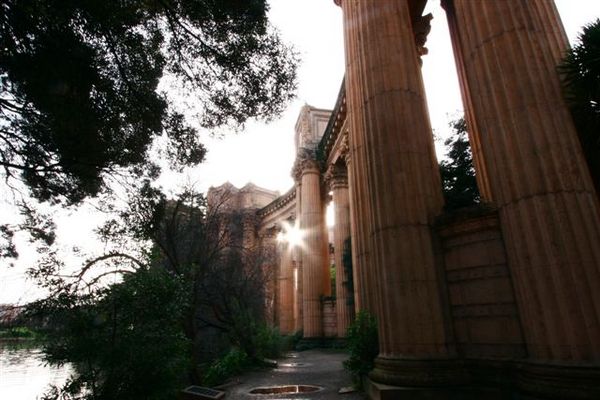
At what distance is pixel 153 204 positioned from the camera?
39.9 ft

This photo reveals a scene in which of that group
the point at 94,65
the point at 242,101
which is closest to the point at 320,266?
the point at 242,101

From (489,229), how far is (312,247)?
20.0 meters

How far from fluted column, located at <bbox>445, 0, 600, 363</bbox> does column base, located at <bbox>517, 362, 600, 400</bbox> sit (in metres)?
0.17

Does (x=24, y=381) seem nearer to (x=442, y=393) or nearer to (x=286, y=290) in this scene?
Result: (x=442, y=393)

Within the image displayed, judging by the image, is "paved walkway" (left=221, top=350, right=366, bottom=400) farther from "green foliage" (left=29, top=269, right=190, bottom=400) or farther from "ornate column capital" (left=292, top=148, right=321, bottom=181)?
"ornate column capital" (left=292, top=148, right=321, bottom=181)

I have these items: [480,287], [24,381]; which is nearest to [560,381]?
[480,287]

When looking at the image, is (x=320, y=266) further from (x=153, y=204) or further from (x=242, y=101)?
(x=242, y=101)

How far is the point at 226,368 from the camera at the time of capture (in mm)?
14109

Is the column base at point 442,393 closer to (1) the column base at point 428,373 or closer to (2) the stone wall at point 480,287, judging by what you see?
(1) the column base at point 428,373

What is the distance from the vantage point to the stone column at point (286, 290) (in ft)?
111

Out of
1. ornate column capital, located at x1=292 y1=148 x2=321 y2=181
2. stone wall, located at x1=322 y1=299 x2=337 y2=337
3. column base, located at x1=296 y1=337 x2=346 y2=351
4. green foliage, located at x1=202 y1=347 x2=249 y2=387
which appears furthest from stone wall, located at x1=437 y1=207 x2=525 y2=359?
ornate column capital, located at x1=292 y1=148 x2=321 y2=181

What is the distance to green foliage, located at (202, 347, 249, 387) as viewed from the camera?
13164mm

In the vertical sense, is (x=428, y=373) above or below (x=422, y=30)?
below

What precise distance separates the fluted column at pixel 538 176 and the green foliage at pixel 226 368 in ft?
37.2
